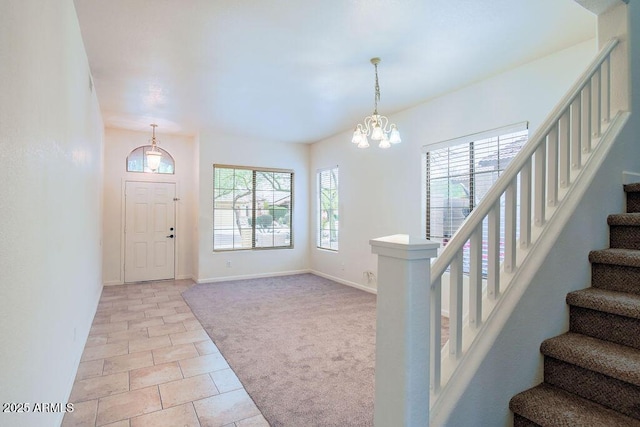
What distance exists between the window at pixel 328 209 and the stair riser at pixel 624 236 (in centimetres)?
489

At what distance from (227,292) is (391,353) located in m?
4.83

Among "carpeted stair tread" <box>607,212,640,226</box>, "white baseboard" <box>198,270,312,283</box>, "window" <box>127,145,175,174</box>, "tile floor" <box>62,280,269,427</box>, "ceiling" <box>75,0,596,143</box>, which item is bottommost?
"tile floor" <box>62,280,269,427</box>

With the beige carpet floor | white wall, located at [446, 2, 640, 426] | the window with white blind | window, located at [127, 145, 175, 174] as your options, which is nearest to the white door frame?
window, located at [127, 145, 175, 174]

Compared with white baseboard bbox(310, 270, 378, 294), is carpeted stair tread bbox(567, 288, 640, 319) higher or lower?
higher

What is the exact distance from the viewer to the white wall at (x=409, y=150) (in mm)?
3363

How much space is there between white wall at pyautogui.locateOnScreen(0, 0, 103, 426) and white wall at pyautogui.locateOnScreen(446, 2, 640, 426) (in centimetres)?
168

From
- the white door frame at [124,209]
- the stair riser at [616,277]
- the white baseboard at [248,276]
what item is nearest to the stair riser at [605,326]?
the stair riser at [616,277]

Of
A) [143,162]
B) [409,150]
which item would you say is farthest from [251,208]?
[409,150]

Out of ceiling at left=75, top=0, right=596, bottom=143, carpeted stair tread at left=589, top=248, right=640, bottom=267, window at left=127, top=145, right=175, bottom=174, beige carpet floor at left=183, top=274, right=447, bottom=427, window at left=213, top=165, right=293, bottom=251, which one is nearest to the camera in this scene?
carpeted stair tread at left=589, top=248, right=640, bottom=267

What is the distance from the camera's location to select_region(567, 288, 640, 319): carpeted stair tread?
1.43 meters

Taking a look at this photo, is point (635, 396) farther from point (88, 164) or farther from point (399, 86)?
point (88, 164)

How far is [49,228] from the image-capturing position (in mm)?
1864

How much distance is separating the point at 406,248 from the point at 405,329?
0.27 m

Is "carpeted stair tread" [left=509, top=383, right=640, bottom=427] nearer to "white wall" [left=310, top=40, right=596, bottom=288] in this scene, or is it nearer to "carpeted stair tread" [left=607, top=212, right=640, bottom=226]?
"carpeted stair tread" [left=607, top=212, right=640, bottom=226]
